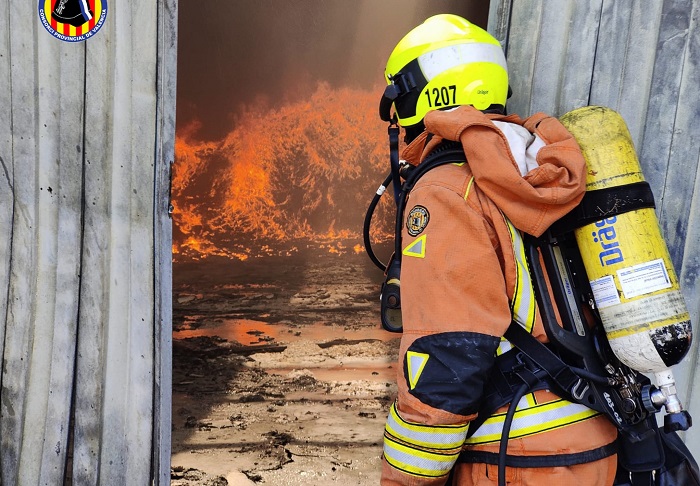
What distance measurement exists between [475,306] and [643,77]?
57.7 inches

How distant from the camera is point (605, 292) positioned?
183 centimetres

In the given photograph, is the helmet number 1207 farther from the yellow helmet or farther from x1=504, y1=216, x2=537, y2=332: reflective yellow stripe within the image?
x1=504, y1=216, x2=537, y2=332: reflective yellow stripe

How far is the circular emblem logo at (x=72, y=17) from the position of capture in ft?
8.25

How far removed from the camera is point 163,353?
273 cm

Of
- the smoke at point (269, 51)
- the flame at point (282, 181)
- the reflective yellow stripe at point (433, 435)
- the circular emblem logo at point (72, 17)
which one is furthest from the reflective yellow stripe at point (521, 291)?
the flame at point (282, 181)

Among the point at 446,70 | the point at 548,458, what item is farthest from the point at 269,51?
the point at 548,458

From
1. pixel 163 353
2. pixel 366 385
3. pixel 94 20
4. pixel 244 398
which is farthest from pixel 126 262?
pixel 366 385

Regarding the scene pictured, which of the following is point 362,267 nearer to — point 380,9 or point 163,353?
point 380,9

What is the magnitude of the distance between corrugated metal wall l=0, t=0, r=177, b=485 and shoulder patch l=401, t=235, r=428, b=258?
1220mm

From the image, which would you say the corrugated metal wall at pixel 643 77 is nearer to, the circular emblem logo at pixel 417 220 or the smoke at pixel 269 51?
the circular emblem logo at pixel 417 220

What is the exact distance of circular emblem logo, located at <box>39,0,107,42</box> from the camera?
99.0 inches

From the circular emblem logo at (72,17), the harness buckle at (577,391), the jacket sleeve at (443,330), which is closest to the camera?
the jacket sleeve at (443,330)

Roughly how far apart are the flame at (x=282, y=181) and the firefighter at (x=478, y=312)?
21.5 feet

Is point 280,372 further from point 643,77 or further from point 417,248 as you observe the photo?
point 417,248
